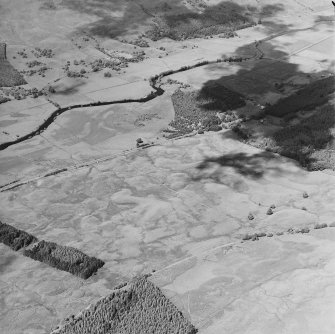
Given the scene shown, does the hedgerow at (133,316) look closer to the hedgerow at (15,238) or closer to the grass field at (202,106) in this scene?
the hedgerow at (15,238)

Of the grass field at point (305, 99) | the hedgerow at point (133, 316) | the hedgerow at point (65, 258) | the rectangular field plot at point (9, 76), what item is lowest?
the rectangular field plot at point (9, 76)

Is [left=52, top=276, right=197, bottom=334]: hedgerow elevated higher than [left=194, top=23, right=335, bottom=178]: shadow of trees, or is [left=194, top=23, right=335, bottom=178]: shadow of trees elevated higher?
[left=52, top=276, right=197, bottom=334]: hedgerow

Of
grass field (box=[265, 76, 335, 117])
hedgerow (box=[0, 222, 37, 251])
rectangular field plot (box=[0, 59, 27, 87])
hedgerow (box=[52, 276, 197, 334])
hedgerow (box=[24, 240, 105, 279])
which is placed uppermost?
hedgerow (box=[52, 276, 197, 334])

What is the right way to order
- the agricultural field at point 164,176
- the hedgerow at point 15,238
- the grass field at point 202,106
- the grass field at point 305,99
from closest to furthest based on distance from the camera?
the agricultural field at point 164,176 → the hedgerow at point 15,238 → the grass field at point 202,106 → the grass field at point 305,99

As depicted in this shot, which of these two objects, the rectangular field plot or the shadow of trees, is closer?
the shadow of trees

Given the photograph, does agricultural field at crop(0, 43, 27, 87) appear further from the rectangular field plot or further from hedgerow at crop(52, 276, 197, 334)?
hedgerow at crop(52, 276, 197, 334)

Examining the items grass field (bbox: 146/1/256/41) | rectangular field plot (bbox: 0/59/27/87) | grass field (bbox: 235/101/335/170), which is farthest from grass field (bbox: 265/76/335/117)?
rectangular field plot (bbox: 0/59/27/87)

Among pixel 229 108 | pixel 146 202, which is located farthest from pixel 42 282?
pixel 229 108

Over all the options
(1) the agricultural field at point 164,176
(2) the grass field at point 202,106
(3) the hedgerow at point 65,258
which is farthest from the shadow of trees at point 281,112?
(3) the hedgerow at point 65,258

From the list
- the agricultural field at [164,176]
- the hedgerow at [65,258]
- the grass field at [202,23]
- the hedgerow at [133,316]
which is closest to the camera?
the hedgerow at [133,316]
